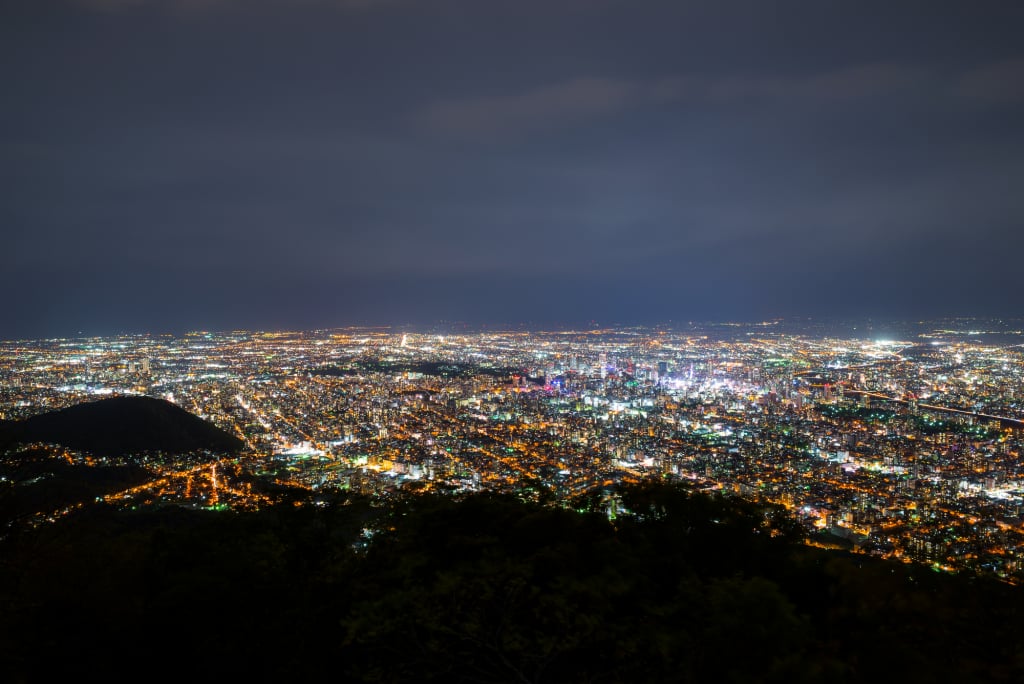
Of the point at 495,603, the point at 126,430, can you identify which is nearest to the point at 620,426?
the point at 126,430

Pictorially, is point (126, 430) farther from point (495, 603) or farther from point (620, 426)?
point (495, 603)

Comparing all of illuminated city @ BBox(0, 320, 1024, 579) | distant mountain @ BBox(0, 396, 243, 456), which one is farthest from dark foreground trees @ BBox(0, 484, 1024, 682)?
distant mountain @ BBox(0, 396, 243, 456)

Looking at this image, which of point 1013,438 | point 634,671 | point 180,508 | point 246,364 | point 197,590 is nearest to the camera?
point 634,671

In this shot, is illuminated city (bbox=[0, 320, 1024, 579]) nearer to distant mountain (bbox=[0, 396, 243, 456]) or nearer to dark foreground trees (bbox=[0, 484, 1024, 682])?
distant mountain (bbox=[0, 396, 243, 456])

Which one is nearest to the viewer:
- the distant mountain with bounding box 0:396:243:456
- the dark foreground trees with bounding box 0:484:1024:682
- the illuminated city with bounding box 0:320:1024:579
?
the dark foreground trees with bounding box 0:484:1024:682

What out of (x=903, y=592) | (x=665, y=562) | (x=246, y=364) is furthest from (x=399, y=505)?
(x=246, y=364)

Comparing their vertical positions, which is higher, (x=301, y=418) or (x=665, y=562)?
(x=665, y=562)

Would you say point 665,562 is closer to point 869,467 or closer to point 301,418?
point 869,467
